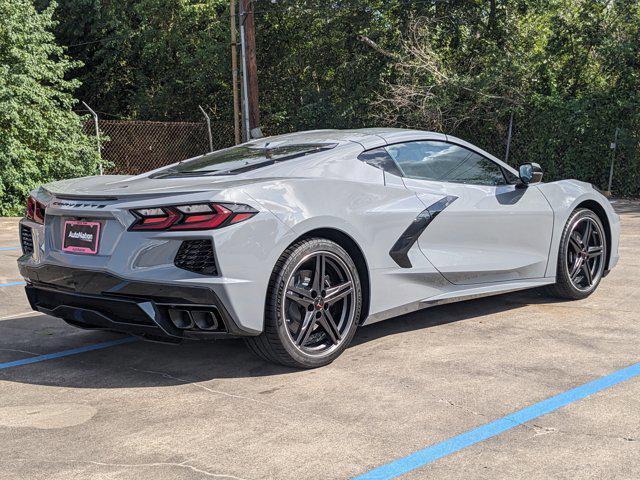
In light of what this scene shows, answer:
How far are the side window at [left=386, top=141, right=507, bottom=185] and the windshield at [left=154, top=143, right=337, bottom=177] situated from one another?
1.76 feet

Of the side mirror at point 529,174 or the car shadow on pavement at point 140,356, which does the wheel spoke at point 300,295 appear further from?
the side mirror at point 529,174

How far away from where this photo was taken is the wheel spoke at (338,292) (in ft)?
15.0

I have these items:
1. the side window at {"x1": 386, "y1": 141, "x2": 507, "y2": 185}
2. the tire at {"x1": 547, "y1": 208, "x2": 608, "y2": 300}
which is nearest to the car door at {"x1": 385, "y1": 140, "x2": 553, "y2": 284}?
the side window at {"x1": 386, "y1": 141, "x2": 507, "y2": 185}

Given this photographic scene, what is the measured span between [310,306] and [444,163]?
1.66m

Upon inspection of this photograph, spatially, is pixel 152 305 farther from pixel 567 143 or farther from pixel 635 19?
pixel 635 19

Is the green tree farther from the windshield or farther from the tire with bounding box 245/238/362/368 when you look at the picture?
the tire with bounding box 245/238/362/368

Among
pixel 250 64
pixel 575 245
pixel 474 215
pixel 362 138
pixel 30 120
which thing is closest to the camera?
pixel 362 138

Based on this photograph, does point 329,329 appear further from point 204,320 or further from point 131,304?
point 131,304

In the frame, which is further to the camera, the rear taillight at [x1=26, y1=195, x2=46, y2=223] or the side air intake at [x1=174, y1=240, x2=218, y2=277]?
the rear taillight at [x1=26, y1=195, x2=46, y2=223]

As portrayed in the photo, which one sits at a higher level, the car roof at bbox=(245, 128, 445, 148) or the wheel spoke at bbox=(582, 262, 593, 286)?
the car roof at bbox=(245, 128, 445, 148)

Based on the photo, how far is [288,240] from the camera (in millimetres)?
4340

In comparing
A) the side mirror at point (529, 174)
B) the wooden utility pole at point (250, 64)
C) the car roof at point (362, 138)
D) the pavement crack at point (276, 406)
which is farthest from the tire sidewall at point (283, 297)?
the wooden utility pole at point (250, 64)

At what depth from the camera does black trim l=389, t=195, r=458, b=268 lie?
495 centimetres

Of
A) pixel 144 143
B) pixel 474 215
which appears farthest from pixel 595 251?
pixel 144 143
